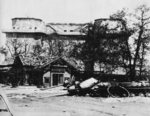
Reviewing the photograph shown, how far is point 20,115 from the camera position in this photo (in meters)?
14.2

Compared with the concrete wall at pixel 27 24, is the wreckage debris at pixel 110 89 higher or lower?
lower

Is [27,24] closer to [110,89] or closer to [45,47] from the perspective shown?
[45,47]

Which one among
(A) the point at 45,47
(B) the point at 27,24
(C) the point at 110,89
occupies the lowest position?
(C) the point at 110,89

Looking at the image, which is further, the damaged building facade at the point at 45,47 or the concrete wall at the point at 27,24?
the concrete wall at the point at 27,24

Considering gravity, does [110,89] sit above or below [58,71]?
above

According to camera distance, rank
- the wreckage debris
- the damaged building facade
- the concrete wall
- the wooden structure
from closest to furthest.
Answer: the wreckage debris < the wooden structure < the damaged building facade < the concrete wall

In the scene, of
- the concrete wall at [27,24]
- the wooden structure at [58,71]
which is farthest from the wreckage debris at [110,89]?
the concrete wall at [27,24]

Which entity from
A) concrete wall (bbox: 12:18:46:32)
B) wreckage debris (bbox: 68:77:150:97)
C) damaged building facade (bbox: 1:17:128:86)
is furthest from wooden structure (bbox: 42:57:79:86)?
concrete wall (bbox: 12:18:46:32)

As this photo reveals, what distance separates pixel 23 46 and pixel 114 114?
4878 centimetres

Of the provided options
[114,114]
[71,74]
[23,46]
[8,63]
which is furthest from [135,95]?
[23,46]

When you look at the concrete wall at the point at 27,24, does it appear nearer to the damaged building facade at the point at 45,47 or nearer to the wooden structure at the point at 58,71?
the damaged building facade at the point at 45,47

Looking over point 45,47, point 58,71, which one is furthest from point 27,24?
point 58,71

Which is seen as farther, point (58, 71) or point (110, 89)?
point (58, 71)

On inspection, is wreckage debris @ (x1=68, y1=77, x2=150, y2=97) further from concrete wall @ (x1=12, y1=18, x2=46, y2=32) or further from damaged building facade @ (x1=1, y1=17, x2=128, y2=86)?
concrete wall @ (x1=12, y1=18, x2=46, y2=32)
